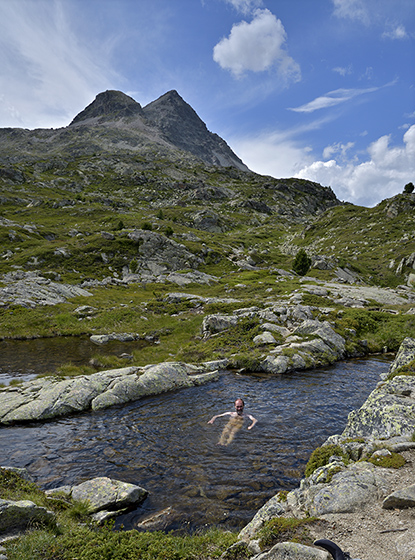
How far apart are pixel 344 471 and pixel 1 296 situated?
5724 cm

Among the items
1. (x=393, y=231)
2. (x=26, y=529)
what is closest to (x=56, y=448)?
(x=26, y=529)

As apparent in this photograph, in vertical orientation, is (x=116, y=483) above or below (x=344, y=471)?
below

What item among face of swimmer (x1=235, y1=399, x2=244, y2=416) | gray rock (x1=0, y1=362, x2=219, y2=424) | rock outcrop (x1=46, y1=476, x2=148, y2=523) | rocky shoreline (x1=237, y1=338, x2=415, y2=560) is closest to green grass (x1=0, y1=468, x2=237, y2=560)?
rock outcrop (x1=46, y1=476, x2=148, y2=523)

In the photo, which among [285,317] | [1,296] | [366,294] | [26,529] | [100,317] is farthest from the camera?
[366,294]

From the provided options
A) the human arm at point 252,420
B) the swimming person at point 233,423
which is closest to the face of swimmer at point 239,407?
the swimming person at point 233,423

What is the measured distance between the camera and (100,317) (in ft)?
150

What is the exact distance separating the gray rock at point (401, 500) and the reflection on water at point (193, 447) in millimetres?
4501

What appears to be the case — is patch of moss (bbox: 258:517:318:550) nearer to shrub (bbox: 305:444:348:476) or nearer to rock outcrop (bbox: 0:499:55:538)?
shrub (bbox: 305:444:348:476)

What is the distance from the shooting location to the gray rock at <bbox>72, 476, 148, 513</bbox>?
9.17 meters

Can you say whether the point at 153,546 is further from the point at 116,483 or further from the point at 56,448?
the point at 56,448

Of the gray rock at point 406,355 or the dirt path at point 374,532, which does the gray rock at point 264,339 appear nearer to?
the gray rock at point 406,355

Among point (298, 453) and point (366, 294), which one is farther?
point (366, 294)

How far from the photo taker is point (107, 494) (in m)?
9.52

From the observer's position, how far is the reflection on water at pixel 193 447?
10359mm
